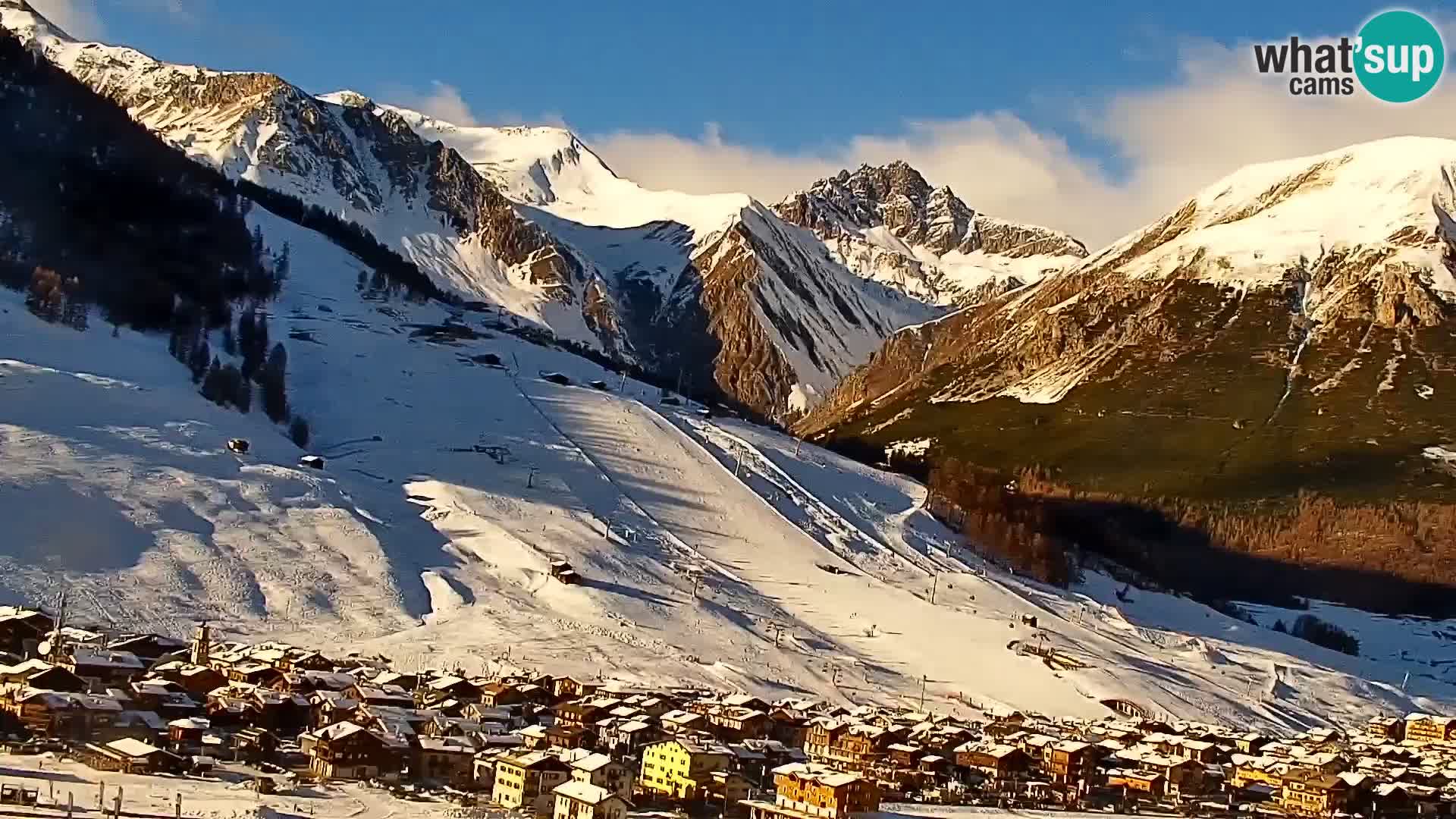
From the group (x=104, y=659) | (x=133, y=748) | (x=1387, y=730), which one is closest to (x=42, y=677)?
(x=104, y=659)

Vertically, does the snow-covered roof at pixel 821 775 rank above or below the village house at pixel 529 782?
above

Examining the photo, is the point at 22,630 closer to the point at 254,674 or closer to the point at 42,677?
the point at 254,674

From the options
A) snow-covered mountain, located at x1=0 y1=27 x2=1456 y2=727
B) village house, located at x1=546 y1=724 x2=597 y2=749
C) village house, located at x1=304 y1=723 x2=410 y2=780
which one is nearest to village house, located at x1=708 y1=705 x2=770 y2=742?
village house, located at x1=546 y1=724 x2=597 y2=749

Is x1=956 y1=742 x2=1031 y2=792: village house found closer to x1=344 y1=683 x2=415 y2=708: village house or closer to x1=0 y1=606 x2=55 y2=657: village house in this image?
x1=344 y1=683 x2=415 y2=708: village house

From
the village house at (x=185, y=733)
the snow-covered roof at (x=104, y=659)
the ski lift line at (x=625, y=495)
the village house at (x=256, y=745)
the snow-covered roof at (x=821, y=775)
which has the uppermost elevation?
the ski lift line at (x=625, y=495)

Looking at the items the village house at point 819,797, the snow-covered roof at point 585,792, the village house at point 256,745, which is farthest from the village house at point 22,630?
the village house at point 819,797

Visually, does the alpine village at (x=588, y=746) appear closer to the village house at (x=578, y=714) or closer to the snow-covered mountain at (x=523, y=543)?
the village house at (x=578, y=714)
